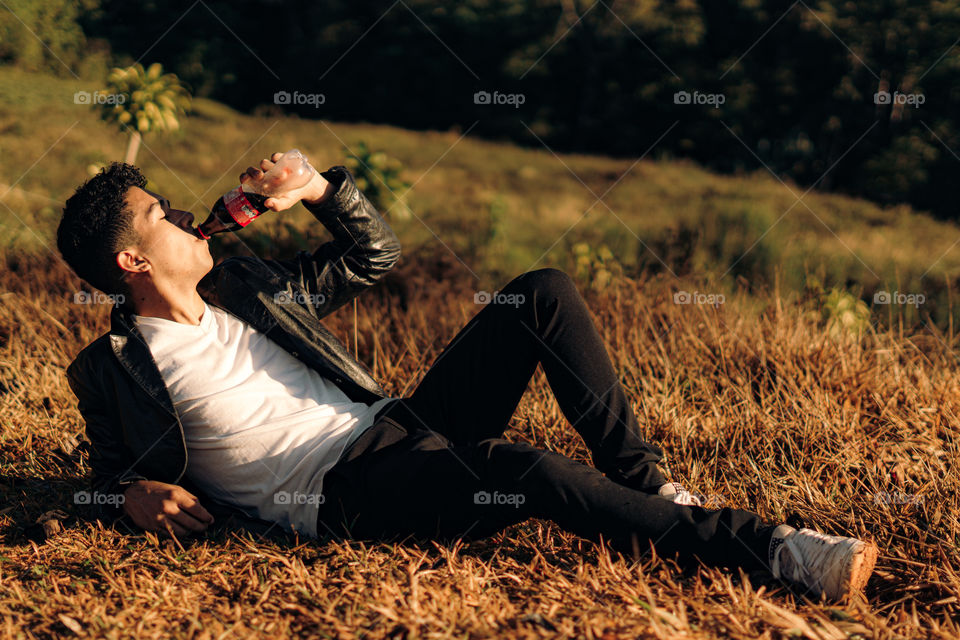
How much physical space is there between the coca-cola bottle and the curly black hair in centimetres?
23

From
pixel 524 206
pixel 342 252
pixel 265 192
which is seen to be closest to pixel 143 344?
pixel 265 192

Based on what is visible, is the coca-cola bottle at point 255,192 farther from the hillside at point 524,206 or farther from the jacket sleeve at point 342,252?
the hillside at point 524,206

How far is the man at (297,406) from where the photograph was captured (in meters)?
2.04

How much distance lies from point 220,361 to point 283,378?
Result: 20 centimetres

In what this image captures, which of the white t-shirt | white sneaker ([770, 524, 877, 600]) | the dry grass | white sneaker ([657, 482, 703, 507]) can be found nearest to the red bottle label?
the white t-shirt

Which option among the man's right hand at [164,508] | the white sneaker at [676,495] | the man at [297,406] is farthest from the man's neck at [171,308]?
the white sneaker at [676,495]

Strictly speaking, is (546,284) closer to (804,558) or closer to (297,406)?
(297,406)

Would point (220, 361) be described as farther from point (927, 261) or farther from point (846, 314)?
point (927, 261)

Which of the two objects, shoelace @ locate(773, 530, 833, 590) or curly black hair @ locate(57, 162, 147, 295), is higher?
curly black hair @ locate(57, 162, 147, 295)

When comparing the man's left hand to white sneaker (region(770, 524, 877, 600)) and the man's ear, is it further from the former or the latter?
white sneaker (region(770, 524, 877, 600))

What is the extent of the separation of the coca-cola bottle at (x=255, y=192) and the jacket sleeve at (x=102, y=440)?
22.9 inches

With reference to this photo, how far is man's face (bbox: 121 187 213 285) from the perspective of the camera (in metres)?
2.27

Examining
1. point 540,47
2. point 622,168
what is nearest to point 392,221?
point 622,168

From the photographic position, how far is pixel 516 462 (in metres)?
1.98
